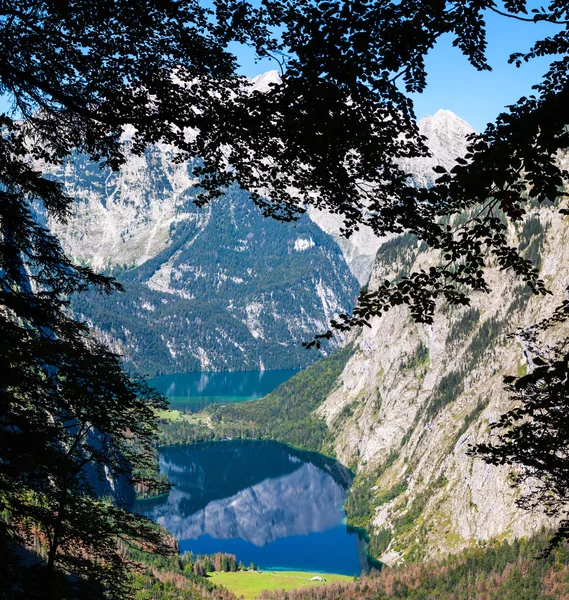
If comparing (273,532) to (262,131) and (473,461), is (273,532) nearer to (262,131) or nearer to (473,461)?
(473,461)

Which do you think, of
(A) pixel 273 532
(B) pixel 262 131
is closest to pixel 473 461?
(A) pixel 273 532

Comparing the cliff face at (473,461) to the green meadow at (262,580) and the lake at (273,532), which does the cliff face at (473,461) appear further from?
the green meadow at (262,580)

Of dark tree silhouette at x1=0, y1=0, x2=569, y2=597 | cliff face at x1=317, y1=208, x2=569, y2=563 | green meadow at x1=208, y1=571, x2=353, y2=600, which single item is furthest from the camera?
cliff face at x1=317, y1=208, x2=569, y2=563

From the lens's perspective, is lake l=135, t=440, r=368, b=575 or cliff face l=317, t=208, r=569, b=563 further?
lake l=135, t=440, r=368, b=575

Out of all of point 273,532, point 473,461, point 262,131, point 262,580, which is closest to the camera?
point 262,131

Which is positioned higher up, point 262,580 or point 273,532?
point 273,532

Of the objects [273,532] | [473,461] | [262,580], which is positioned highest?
[473,461]

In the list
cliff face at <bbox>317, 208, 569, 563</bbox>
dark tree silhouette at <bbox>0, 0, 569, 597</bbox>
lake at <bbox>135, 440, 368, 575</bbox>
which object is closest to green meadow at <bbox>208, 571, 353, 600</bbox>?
lake at <bbox>135, 440, 368, 575</bbox>

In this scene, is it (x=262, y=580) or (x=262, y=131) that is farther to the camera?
(x=262, y=580)

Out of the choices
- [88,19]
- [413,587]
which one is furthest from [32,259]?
[413,587]

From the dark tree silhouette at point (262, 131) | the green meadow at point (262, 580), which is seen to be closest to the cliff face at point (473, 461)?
the green meadow at point (262, 580)

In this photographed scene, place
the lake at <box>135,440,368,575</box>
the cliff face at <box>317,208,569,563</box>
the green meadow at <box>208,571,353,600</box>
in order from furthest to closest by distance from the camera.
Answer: the lake at <box>135,440,368,575</box> → the cliff face at <box>317,208,569,563</box> → the green meadow at <box>208,571,353,600</box>

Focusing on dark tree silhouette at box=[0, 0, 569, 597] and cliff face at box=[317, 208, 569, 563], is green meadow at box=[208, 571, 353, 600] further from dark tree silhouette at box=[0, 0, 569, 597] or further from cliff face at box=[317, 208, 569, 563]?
dark tree silhouette at box=[0, 0, 569, 597]

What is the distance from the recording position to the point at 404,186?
1301 centimetres
